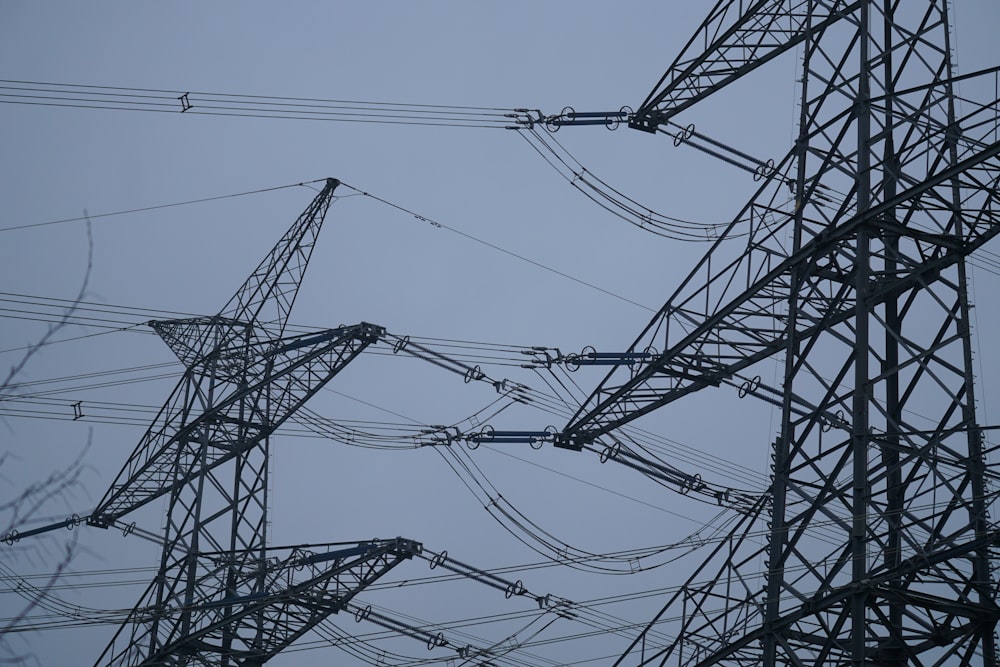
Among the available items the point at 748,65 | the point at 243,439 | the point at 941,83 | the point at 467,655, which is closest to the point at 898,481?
the point at 941,83

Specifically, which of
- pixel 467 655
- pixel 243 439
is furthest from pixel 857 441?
pixel 243 439

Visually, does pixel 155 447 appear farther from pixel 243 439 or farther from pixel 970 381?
pixel 970 381

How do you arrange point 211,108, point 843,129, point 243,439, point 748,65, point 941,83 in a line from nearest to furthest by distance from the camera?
1. point 941,83
2. point 843,129
3. point 748,65
4. point 243,439
5. point 211,108

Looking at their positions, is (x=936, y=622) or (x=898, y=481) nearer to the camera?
(x=936, y=622)

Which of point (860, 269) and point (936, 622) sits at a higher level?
point (860, 269)

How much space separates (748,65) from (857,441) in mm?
8022

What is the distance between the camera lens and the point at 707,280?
714 inches

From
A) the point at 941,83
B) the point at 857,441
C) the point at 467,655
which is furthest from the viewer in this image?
the point at 467,655

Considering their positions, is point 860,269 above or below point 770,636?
above

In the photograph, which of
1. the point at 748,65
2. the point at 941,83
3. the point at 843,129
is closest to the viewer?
the point at 941,83

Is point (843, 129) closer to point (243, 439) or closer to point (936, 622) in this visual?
point (936, 622)

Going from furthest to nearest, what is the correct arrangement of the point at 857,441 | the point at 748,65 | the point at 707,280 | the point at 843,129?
the point at 748,65 → the point at 707,280 → the point at 843,129 → the point at 857,441

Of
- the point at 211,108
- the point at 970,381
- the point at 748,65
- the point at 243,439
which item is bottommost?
the point at 970,381

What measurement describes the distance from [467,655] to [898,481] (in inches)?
417
